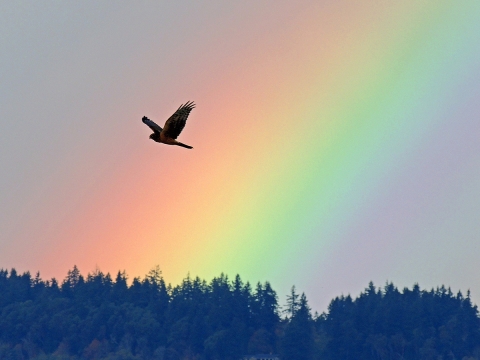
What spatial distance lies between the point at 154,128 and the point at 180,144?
300 cm

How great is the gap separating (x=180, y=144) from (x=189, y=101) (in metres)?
1.97

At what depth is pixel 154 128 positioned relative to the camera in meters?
63.7

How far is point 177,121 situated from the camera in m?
61.8

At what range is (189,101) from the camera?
2402 inches

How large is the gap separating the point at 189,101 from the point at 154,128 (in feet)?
11.2

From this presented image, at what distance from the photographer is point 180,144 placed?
201ft

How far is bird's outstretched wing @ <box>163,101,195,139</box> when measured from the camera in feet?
202

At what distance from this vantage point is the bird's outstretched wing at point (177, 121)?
6162 centimetres
